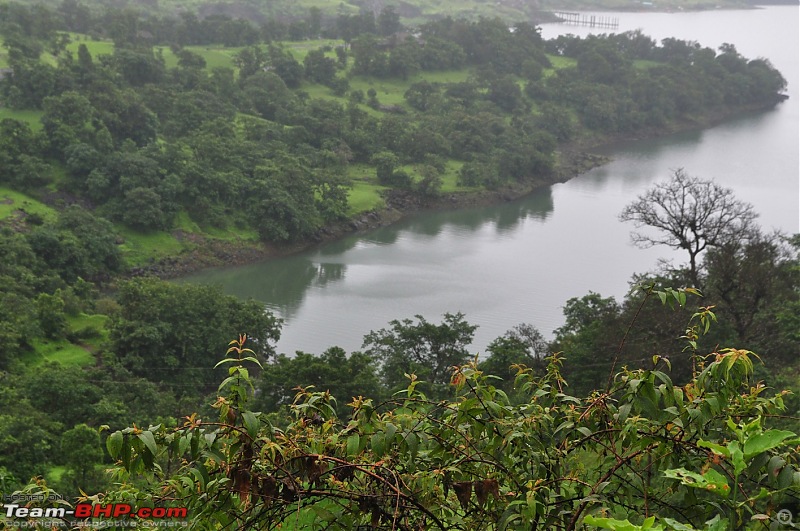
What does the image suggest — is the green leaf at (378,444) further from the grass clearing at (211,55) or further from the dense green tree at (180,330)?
the grass clearing at (211,55)

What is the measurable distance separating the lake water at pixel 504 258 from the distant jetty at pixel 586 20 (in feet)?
121

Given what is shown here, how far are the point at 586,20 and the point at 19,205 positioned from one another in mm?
67968

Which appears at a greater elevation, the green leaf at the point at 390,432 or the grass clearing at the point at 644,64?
the green leaf at the point at 390,432

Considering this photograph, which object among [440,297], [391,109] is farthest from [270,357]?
[391,109]

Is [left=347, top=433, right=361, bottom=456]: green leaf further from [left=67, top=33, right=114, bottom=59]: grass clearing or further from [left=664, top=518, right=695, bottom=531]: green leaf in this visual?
[left=67, top=33, right=114, bottom=59]: grass clearing

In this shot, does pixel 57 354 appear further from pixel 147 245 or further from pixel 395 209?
pixel 395 209

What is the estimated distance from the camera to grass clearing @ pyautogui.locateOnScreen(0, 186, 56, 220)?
2337 cm

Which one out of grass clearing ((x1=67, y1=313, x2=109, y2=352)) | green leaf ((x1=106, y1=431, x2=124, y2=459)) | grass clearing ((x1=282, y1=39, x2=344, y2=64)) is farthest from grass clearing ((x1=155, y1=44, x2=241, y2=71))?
green leaf ((x1=106, y1=431, x2=124, y2=459))

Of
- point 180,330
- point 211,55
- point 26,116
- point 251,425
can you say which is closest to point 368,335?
point 180,330

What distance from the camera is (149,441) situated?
2.06 meters

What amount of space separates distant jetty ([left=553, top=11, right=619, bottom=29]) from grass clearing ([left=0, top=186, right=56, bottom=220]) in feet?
203

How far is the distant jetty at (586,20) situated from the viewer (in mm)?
76363

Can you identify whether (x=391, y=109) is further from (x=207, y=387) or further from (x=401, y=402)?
(x=401, y=402)

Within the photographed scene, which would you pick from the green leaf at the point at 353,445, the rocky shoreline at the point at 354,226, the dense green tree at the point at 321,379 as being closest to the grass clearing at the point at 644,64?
the rocky shoreline at the point at 354,226
